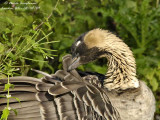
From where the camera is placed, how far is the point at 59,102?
500 cm

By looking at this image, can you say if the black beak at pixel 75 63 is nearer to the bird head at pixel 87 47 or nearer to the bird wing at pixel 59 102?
the bird head at pixel 87 47

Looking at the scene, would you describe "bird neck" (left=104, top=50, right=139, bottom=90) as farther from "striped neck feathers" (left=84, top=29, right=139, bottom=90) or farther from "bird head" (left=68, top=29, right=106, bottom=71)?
"bird head" (left=68, top=29, right=106, bottom=71)

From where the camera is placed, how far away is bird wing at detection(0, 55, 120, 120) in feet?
16.4

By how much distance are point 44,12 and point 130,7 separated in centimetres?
279

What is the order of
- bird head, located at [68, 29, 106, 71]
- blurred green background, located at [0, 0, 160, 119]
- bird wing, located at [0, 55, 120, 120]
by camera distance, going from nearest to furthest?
bird wing, located at [0, 55, 120, 120], bird head, located at [68, 29, 106, 71], blurred green background, located at [0, 0, 160, 119]

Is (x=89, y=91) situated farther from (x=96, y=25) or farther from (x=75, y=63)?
(x=96, y=25)

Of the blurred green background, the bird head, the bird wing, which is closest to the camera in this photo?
the bird wing

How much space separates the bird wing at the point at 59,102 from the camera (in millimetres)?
4992

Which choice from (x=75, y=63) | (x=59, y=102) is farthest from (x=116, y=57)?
(x=59, y=102)

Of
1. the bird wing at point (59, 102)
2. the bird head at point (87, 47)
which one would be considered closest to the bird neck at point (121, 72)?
the bird head at point (87, 47)

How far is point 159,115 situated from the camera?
24.4 feet

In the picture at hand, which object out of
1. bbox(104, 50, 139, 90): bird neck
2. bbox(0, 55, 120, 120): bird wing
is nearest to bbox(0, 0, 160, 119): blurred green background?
bbox(0, 55, 120, 120): bird wing

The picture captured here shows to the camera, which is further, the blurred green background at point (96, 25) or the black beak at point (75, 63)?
the blurred green background at point (96, 25)

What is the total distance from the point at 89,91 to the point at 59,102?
16.2 inches
